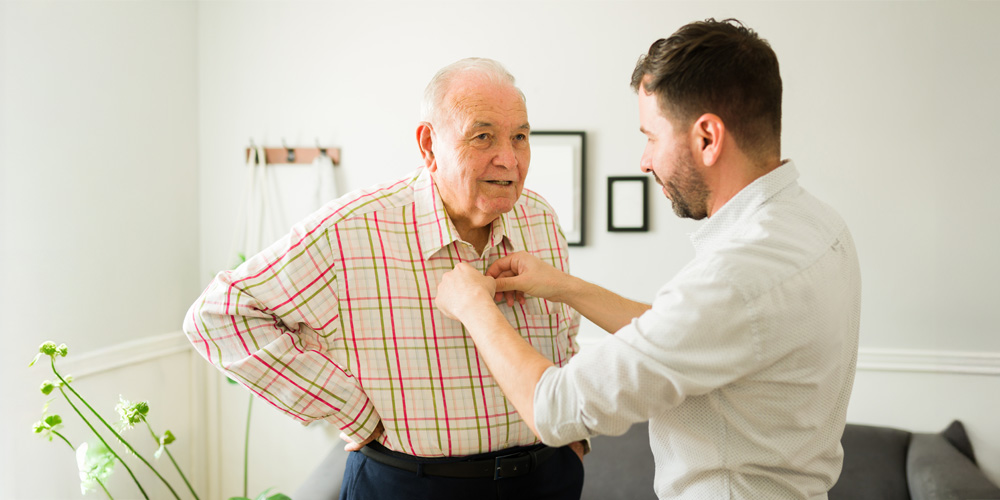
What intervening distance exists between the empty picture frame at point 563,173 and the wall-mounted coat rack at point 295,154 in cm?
89

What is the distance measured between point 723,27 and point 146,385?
256 cm

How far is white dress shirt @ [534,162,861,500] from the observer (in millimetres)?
980

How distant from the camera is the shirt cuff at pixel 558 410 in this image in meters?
1.03

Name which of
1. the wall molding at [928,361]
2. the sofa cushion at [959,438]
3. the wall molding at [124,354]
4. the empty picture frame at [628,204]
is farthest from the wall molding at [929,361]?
the wall molding at [124,354]

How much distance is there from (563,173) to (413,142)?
2.27 ft

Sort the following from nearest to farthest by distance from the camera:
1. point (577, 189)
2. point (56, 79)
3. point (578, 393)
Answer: point (578, 393) < point (56, 79) < point (577, 189)

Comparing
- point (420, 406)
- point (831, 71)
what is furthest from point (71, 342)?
point (831, 71)

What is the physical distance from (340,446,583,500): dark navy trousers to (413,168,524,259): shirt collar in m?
0.46

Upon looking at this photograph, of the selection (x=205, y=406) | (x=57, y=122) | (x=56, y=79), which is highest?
(x=56, y=79)

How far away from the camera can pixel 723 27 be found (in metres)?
1.11

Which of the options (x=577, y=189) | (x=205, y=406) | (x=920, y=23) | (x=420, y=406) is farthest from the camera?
(x=205, y=406)

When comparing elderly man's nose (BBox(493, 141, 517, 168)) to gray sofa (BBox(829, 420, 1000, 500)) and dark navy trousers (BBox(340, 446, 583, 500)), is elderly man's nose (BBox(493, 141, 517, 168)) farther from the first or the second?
gray sofa (BBox(829, 420, 1000, 500))

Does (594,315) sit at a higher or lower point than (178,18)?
lower

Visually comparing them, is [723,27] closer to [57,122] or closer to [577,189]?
[577,189]
